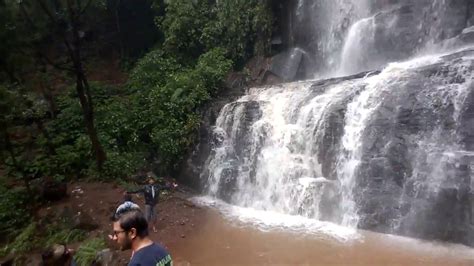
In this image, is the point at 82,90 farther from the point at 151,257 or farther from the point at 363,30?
the point at 151,257

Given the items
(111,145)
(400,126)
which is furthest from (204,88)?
(400,126)

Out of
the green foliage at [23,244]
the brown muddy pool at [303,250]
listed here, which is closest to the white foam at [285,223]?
the brown muddy pool at [303,250]

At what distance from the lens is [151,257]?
270 centimetres

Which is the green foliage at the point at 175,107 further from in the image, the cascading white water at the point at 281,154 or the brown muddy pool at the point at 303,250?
the brown muddy pool at the point at 303,250

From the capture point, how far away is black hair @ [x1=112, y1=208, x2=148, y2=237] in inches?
109

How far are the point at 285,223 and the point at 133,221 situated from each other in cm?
753

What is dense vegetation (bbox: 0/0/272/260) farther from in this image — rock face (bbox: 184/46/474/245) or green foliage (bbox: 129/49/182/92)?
rock face (bbox: 184/46/474/245)

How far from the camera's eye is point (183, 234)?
9828 millimetres

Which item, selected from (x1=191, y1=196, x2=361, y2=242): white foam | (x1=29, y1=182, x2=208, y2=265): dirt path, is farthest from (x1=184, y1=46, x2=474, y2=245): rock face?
(x1=29, y1=182, x2=208, y2=265): dirt path

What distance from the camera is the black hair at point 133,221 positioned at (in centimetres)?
276

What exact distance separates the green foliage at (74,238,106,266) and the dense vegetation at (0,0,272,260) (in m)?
2.55

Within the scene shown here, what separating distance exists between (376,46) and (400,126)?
6003 millimetres

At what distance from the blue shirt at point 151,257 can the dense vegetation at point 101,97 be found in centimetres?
882

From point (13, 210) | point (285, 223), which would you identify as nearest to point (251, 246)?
point (285, 223)
